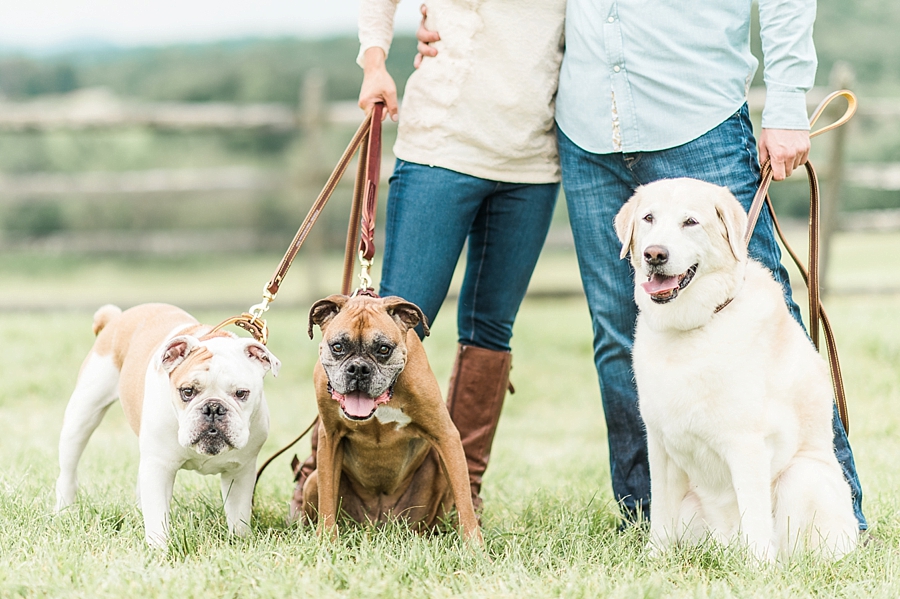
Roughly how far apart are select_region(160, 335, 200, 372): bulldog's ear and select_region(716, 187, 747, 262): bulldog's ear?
70.8 inches

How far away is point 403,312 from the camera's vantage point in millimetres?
3033

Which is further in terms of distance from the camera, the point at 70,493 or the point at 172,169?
the point at 172,169

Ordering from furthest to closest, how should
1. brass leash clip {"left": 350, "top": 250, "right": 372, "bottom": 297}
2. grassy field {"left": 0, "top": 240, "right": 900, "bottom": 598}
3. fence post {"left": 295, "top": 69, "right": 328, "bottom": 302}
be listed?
fence post {"left": 295, "top": 69, "right": 328, "bottom": 302}
brass leash clip {"left": 350, "top": 250, "right": 372, "bottom": 297}
grassy field {"left": 0, "top": 240, "right": 900, "bottom": 598}

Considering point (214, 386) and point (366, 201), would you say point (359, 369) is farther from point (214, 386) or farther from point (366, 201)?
point (366, 201)

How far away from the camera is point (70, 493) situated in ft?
11.3

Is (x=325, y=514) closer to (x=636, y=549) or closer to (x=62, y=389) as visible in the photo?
(x=636, y=549)

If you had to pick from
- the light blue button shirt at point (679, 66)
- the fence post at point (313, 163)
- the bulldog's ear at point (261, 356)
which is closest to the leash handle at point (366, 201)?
the bulldog's ear at point (261, 356)

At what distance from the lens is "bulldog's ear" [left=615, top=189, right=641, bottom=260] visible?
290 cm

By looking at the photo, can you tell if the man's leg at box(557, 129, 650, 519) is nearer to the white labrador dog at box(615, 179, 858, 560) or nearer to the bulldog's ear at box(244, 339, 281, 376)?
the white labrador dog at box(615, 179, 858, 560)

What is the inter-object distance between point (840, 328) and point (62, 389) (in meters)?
6.09

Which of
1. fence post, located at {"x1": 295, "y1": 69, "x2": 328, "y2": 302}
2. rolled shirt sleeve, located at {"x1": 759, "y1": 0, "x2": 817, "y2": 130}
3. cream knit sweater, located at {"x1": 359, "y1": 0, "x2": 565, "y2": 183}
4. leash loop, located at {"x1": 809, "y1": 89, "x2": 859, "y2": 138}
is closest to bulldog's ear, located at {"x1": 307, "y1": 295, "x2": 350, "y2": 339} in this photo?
cream knit sweater, located at {"x1": 359, "y1": 0, "x2": 565, "y2": 183}

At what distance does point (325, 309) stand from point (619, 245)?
1134 mm

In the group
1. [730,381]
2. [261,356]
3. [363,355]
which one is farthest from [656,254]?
[261,356]

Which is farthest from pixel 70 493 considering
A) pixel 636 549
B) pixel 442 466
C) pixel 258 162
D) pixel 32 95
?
pixel 32 95
